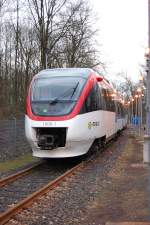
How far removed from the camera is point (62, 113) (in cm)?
1634

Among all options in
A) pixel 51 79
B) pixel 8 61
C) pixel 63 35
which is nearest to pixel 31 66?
pixel 8 61

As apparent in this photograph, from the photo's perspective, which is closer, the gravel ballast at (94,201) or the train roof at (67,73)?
the gravel ballast at (94,201)

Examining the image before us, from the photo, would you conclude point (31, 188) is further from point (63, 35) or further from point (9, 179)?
point (63, 35)

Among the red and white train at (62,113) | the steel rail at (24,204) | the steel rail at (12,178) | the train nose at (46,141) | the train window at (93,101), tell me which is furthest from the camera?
the train window at (93,101)

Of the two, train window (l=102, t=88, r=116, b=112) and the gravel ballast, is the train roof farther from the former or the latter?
the gravel ballast

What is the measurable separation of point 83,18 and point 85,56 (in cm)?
387

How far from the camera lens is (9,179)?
1381 cm

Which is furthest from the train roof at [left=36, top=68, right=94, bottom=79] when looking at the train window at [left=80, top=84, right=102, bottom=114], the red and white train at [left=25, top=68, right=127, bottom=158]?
the train window at [left=80, top=84, right=102, bottom=114]

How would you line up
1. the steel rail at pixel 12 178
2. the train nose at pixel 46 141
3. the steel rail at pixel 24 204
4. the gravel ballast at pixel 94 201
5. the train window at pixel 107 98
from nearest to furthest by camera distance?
the steel rail at pixel 24 204
the gravel ballast at pixel 94 201
the steel rail at pixel 12 178
the train nose at pixel 46 141
the train window at pixel 107 98

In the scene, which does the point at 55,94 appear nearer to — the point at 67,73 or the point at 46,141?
the point at 67,73

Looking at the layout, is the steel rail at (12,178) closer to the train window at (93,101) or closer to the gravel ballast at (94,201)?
the gravel ballast at (94,201)

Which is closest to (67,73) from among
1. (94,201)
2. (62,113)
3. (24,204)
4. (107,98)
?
(62,113)

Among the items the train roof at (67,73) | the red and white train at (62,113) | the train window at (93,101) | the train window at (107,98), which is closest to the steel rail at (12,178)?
the red and white train at (62,113)

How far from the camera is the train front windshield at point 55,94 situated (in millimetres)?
16562
